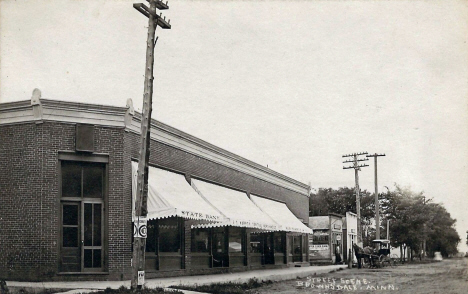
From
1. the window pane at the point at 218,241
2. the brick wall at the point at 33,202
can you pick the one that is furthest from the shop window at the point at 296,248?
the brick wall at the point at 33,202

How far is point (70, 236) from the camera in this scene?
60.6ft

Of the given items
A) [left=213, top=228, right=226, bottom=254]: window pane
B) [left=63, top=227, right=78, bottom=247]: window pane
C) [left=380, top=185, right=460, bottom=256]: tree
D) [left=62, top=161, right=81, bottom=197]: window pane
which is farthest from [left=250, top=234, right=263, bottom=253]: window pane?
[left=380, top=185, right=460, bottom=256]: tree

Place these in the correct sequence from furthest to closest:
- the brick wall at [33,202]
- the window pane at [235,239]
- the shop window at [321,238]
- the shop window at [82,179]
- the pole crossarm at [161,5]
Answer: the shop window at [321,238] < the window pane at [235,239] < the shop window at [82,179] < the brick wall at [33,202] < the pole crossarm at [161,5]

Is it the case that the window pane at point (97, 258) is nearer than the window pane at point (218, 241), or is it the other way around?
the window pane at point (97, 258)

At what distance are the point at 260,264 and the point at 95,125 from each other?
1659cm

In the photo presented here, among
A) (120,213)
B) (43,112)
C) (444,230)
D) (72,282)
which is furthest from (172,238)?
(444,230)

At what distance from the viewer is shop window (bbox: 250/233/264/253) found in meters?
31.3

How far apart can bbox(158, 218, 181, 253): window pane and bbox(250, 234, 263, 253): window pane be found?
916 cm

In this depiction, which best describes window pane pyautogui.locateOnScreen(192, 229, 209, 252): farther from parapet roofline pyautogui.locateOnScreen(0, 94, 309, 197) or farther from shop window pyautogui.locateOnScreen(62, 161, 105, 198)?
shop window pyautogui.locateOnScreen(62, 161, 105, 198)

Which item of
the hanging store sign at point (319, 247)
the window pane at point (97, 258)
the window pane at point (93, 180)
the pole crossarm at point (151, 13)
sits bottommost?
the hanging store sign at point (319, 247)

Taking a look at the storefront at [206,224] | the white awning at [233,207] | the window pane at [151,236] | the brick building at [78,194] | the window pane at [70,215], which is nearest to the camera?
the brick building at [78,194]

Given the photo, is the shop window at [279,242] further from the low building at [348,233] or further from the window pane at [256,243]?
the low building at [348,233]

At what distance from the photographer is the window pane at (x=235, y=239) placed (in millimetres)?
28017

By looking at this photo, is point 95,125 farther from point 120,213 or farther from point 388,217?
point 388,217
